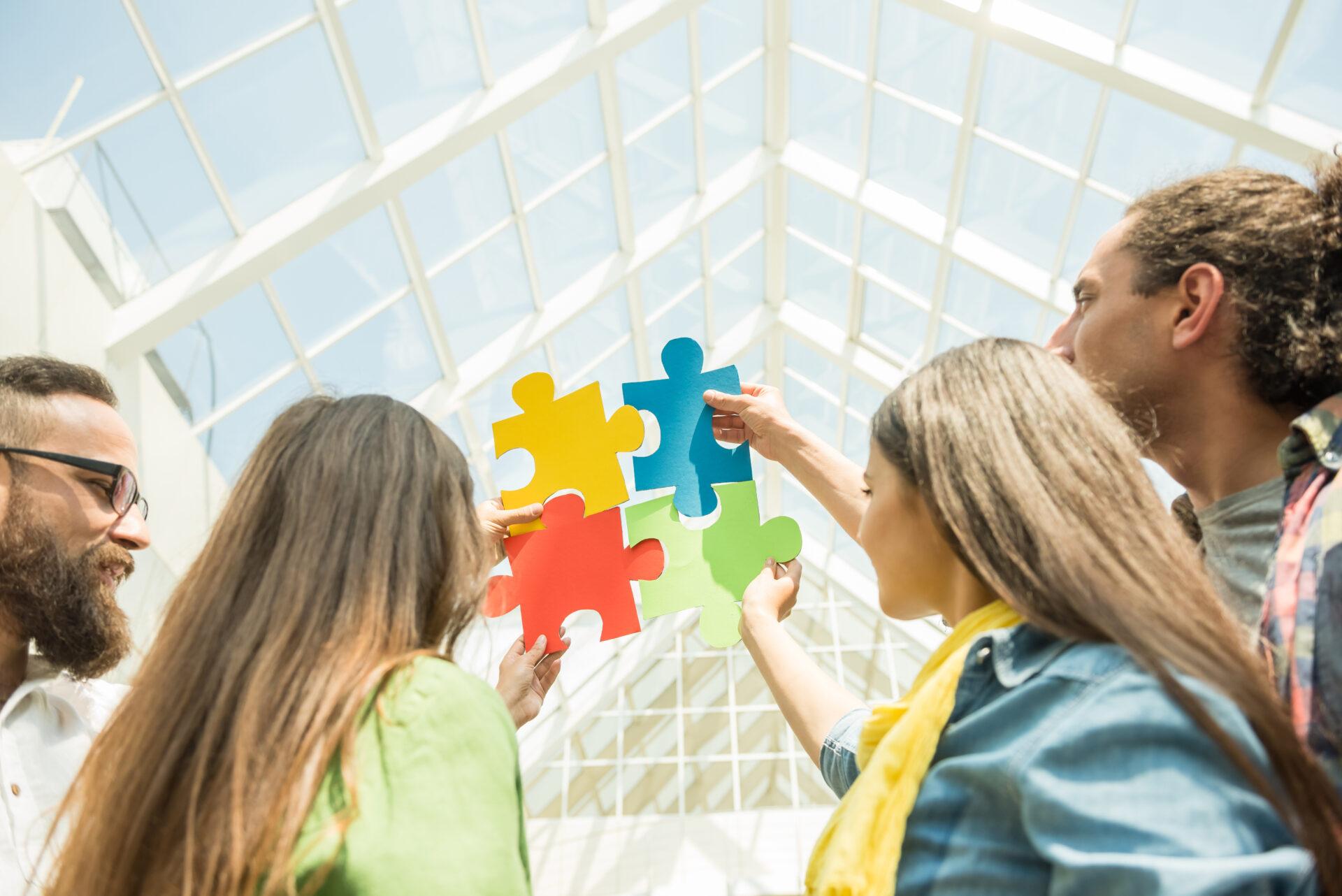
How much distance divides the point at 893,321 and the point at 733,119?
2880 mm

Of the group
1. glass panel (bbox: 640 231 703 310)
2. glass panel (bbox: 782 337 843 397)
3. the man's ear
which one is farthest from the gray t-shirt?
glass panel (bbox: 782 337 843 397)

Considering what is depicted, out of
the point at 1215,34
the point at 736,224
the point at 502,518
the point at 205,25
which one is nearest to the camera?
the point at 502,518

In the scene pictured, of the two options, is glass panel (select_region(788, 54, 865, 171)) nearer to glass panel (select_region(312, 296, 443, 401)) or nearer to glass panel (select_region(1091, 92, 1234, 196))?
glass panel (select_region(1091, 92, 1234, 196))

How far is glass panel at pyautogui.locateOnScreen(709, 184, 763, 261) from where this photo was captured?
32.8ft

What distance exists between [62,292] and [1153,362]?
5563 millimetres

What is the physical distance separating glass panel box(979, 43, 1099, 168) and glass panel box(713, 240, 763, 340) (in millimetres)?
→ 3222

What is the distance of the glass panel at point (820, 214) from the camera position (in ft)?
32.8

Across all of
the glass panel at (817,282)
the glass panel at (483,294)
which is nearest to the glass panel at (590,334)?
the glass panel at (483,294)

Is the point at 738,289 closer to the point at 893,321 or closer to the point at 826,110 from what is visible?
the point at 893,321

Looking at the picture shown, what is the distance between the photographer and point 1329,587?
1246 mm

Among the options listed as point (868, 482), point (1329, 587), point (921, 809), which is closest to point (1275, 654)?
point (1329, 587)

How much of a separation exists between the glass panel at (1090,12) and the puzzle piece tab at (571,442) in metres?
5.74

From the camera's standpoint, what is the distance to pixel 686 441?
2.55 meters

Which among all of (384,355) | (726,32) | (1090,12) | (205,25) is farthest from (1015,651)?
(726,32)
